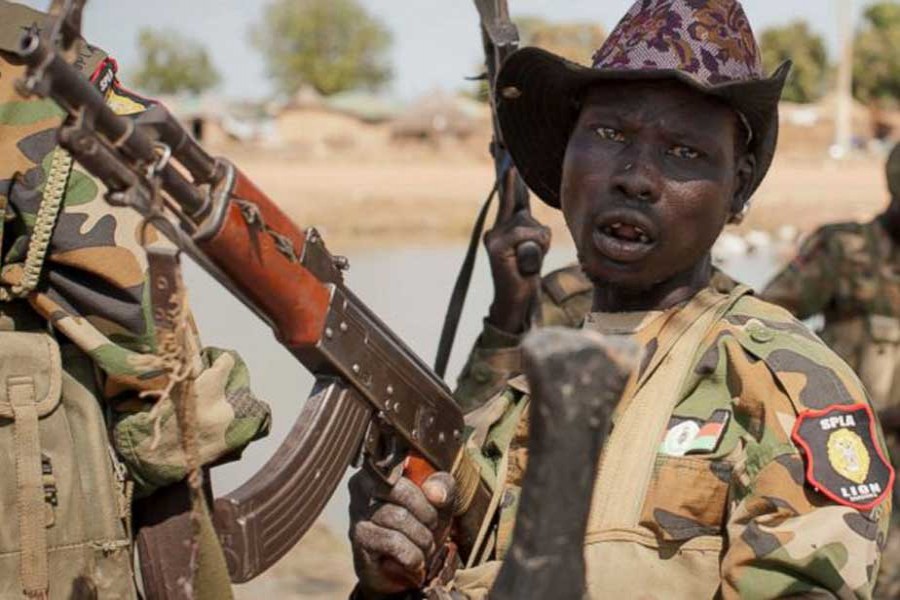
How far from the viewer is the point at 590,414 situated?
1742mm

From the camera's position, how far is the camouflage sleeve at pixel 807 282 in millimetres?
6902

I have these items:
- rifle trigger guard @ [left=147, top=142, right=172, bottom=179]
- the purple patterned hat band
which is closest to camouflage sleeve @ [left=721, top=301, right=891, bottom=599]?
the purple patterned hat band

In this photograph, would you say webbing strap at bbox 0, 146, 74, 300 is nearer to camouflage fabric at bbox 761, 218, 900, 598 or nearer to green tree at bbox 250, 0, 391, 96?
camouflage fabric at bbox 761, 218, 900, 598

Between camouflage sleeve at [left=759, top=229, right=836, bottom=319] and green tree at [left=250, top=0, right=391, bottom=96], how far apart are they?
8059 cm

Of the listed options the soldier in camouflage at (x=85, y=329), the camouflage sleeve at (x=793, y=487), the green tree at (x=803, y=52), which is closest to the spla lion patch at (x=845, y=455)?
the camouflage sleeve at (x=793, y=487)

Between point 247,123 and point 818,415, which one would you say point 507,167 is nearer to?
point 818,415

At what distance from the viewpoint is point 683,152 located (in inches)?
105

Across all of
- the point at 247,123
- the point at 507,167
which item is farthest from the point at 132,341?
the point at 247,123

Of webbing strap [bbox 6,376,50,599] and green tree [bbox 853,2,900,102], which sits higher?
green tree [bbox 853,2,900,102]

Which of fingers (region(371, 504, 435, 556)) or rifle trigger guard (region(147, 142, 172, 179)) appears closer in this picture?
rifle trigger guard (region(147, 142, 172, 179))

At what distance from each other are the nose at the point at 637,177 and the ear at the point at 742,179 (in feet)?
0.74

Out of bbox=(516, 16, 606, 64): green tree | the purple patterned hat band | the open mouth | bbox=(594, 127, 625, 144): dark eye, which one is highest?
bbox=(516, 16, 606, 64): green tree

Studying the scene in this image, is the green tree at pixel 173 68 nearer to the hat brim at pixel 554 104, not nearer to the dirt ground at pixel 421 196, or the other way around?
the dirt ground at pixel 421 196

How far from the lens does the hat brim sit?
2.66 meters
